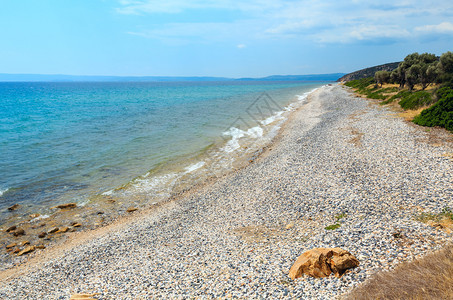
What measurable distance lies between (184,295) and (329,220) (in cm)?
678

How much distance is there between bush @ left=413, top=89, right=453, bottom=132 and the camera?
22555mm

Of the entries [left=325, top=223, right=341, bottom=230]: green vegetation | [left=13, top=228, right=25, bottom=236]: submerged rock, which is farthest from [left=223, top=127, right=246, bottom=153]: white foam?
[left=13, top=228, right=25, bottom=236]: submerged rock

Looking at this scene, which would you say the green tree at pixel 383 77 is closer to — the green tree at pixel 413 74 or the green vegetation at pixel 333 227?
the green tree at pixel 413 74

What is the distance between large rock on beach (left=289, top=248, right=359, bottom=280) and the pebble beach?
0.25 m

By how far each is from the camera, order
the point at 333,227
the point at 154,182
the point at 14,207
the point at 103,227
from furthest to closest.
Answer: the point at 154,182
the point at 14,207
the point at 103,227
the point at 333,227

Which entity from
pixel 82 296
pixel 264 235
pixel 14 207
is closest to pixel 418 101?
pixel 264 235

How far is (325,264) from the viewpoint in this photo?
766 cm

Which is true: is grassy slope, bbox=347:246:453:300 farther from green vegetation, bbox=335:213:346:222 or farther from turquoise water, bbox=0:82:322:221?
turquoise water, bbox=0:82:322:221

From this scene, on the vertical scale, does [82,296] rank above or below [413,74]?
below

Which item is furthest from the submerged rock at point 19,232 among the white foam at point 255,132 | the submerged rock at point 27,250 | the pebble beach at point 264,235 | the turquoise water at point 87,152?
the white foam at point 255,132

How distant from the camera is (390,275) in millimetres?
6637

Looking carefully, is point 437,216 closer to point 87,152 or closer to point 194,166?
point 194,166

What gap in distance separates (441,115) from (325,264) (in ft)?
78.6

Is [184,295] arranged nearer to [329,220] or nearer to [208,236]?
[208,236]
